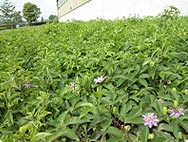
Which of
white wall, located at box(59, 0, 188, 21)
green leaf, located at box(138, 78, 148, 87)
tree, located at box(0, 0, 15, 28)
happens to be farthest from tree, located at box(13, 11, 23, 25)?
green leaf, located at box(138, 78, 148, 87)

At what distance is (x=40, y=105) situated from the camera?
118cm

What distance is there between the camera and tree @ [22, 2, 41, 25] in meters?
46.1

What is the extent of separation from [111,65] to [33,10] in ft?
158

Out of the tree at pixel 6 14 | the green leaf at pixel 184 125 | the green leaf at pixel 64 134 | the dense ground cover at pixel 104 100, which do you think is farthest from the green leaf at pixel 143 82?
the tree at pixel 6 14

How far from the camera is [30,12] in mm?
46875

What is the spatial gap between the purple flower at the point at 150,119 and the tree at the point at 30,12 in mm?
46179

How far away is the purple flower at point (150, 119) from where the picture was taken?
102cm

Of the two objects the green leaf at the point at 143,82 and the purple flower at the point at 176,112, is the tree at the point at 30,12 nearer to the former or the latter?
the green leaf at the point at 143,82

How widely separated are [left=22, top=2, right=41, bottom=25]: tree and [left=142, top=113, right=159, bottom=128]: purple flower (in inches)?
1818

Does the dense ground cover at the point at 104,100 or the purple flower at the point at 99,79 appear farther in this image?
the purple flower at the point at 99,79

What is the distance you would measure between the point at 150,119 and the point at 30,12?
48.2 meters

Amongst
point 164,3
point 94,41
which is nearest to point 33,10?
point 164,3

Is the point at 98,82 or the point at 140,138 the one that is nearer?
the point at 140,138

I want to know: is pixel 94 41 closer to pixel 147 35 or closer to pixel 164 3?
pixel 147 35
